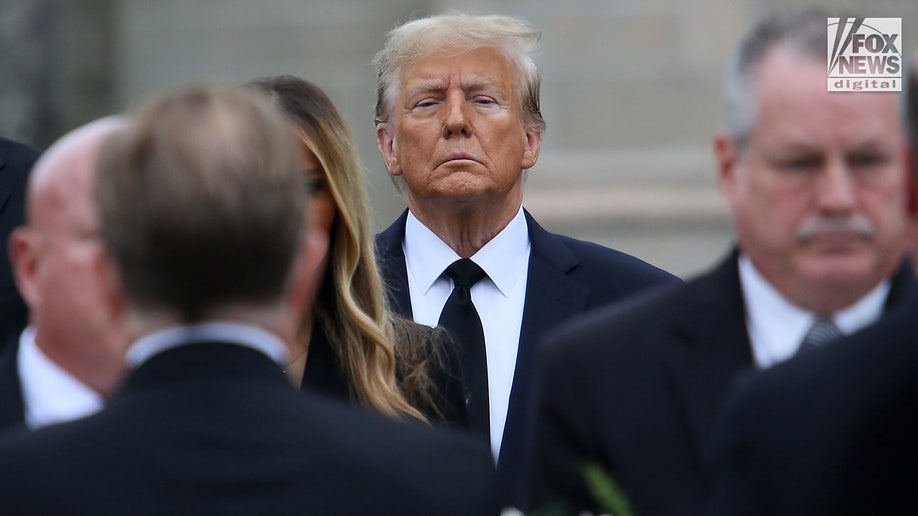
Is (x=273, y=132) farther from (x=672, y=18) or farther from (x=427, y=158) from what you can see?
(x=672, y=18)

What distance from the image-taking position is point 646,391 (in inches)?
110

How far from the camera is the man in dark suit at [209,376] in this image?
6.92 feet

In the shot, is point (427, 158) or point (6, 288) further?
point (427, 158)

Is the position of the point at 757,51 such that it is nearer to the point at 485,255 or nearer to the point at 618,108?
the point at 485,255

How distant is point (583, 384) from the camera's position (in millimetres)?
2812

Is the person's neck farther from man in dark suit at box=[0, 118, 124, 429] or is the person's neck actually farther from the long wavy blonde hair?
man in dark suit at box=[0, 118, 124, 429]

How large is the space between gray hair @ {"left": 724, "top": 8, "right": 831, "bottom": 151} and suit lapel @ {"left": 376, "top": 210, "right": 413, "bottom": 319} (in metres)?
1.83

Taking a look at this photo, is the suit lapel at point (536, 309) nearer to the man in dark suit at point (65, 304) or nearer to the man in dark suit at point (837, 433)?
the man in dark suit at point (65, 304)

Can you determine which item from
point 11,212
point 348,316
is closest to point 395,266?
point 348,316

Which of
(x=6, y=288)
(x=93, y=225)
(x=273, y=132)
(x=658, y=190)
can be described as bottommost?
(x=658, y=190)

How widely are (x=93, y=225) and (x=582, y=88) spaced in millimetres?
7503

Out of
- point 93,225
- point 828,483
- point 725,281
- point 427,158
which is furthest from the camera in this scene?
point 427,158

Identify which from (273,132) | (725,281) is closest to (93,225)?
(273,132)

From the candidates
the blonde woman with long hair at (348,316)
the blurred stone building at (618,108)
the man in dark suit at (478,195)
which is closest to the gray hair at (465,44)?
the man in dark suit at (478,195)
